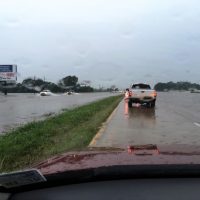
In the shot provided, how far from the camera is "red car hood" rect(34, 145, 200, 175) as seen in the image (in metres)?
3.87

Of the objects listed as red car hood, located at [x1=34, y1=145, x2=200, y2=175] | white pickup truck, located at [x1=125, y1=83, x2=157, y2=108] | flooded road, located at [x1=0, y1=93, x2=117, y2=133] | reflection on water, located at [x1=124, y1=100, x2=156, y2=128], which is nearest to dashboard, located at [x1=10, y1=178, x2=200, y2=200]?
red car hood, located at [x1=34, y1=145, x2=200, y2=175]

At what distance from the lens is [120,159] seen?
13.4 ft

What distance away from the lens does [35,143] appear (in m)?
16.0

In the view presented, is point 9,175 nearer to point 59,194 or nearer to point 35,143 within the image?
point 59,194

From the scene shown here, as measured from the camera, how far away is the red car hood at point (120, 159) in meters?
3.87

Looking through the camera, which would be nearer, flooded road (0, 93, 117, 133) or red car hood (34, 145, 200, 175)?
red car hood (34, 145, 200, 175)

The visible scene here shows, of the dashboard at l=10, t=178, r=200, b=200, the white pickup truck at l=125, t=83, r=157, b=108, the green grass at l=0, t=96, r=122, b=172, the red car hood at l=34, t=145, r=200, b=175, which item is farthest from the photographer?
the white pickup truck at l=125, t=83, r=157, b=108

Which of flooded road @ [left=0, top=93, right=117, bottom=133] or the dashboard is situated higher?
the dashboard

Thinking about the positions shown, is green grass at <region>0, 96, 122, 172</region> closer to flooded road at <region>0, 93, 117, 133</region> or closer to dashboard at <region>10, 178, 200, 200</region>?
flooded road at <region>0, 93, 117, 133</region>

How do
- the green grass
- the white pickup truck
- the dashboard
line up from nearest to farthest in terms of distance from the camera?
the dashboard < the green grass < the white pickup truck

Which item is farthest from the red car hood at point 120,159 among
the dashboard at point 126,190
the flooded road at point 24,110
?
the flooded road at point 24,110

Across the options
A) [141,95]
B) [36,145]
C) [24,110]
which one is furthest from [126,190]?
[24,110]

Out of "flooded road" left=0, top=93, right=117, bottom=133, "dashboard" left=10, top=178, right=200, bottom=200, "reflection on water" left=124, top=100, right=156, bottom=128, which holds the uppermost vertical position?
"dashboard" left=10, top=178, right=200, bottom=200

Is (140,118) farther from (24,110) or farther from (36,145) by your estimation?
(24,110)
